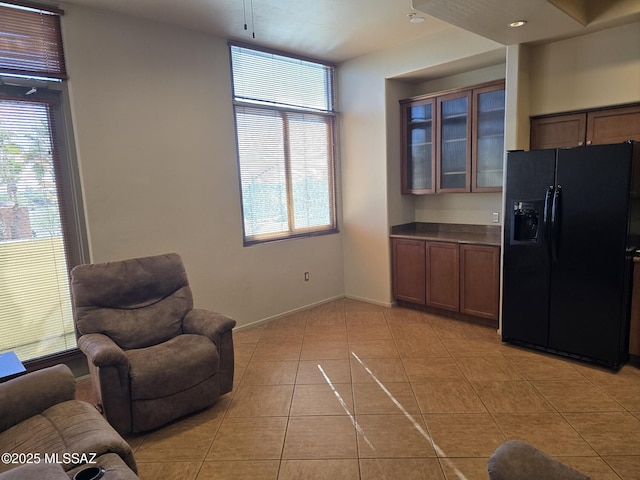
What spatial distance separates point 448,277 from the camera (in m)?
4.30

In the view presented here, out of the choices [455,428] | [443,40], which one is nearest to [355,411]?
[455,428]

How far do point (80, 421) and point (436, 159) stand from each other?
3974mm

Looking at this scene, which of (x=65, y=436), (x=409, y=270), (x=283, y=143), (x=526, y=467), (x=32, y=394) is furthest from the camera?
(x=409, y=270)

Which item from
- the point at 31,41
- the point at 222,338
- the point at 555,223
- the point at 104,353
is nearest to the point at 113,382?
the point at 104,353

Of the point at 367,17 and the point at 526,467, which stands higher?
the point at 367,17

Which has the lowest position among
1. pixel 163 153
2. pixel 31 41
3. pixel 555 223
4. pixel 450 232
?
pixel 450 232

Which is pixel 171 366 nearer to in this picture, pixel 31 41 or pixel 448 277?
pixel 31 41

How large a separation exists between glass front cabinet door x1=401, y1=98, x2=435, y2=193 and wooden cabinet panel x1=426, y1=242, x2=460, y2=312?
73 cm

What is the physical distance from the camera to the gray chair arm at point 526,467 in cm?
120

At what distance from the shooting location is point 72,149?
3145mm

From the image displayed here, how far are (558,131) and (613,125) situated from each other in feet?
1.30

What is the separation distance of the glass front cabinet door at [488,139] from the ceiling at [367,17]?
679 mm

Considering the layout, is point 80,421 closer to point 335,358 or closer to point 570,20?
point 335,358

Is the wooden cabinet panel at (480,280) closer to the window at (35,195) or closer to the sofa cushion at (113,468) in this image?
the sofa cushion at (113,468)
